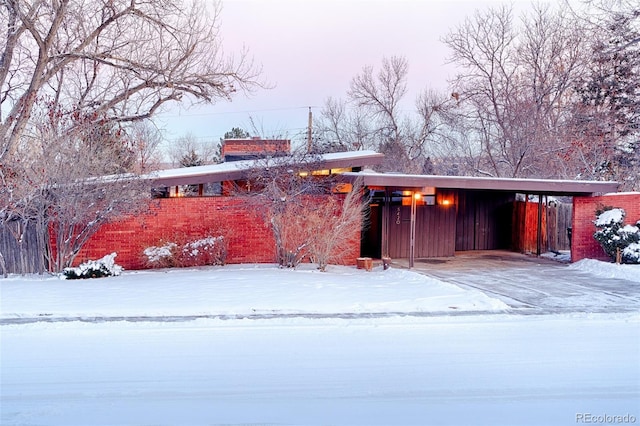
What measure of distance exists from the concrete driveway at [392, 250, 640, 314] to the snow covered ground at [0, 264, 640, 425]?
64cm

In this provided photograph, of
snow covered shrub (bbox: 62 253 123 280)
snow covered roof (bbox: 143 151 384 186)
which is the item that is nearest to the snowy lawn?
snow covered shrub (bbox: 62 253 123 280)

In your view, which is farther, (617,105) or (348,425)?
(617,105)

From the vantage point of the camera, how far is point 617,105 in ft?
67.3

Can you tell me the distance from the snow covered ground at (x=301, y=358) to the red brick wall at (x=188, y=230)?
2.66 m

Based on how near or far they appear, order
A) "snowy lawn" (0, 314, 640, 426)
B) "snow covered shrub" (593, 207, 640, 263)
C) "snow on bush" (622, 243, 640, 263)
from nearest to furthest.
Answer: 1. "snowy lawn" (0, 314, 640, 426)
2. "snow on bush" (622, 243, 640, 263)
3. "snow covered shrub" (593, 207, 640, 263)

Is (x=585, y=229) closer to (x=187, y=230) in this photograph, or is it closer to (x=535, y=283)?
(x=535, y=283)

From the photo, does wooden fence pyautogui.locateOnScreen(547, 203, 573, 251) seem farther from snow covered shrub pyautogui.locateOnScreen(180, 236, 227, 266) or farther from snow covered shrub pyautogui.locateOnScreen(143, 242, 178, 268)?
snow covered shrub pyautogui.locateOnScreen(143, 242, 178, 268)

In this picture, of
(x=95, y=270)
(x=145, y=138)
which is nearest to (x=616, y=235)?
(x=95, y=270)

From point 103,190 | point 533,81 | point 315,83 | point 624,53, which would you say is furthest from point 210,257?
point 315,83

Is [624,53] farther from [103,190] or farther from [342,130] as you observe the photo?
[342,130]

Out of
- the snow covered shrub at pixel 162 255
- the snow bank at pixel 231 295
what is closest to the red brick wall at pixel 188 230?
the snow covered shrub at pixel 162 255

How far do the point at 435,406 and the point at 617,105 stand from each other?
65.4 feet

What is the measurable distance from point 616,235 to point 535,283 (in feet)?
13.4

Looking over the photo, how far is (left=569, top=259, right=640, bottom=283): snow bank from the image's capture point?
12789 millimetres
